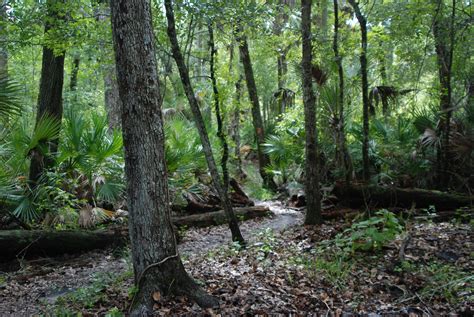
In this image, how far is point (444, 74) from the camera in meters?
8.30

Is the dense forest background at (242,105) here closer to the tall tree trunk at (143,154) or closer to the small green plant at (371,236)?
the small green plant at (371,236)

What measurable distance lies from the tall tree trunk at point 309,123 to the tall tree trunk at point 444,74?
91.1 inches

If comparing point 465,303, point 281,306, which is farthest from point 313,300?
point 465,303

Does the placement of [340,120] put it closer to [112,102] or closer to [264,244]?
[264,244]

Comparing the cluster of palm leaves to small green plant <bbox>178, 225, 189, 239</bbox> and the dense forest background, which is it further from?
small green plant <bbox>178, 225, 189, 239</bbox>

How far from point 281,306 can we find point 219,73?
6426 mm

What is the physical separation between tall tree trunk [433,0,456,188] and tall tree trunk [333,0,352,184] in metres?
1.83

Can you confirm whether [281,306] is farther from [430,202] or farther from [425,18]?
[425,18]

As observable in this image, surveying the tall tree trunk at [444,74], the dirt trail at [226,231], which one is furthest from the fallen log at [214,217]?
the tall tree trunk at [444,74]

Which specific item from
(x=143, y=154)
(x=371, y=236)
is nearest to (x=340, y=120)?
(x=371, y=236)

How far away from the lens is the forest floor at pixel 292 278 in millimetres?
4336

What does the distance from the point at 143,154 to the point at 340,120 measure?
556 centimetres

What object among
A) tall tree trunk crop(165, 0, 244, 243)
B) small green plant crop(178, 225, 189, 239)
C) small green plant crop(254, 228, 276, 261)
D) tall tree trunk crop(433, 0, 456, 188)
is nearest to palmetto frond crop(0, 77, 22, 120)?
tall tree trunk crop(165, 0, 244, 243)

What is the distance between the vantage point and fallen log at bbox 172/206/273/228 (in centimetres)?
898
